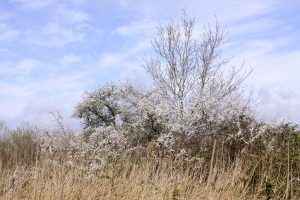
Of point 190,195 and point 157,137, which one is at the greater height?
point 157,137

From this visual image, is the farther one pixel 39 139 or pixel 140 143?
pixel 39 139

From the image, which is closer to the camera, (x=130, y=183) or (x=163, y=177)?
(x=130, y=183)

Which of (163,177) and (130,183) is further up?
(163,177)

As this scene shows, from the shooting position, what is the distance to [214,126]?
9164mm

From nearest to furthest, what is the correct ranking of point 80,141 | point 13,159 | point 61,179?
point 61,179 < point 80,141 < point 13,159

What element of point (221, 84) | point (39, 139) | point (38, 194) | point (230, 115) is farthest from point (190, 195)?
point (221, 84)

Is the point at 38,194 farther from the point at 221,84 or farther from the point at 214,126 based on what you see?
the point at 221,84

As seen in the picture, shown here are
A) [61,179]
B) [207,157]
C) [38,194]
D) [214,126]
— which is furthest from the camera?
[214,126]

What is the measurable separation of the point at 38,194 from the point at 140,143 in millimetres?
3194

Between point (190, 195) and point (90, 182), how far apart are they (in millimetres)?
1701

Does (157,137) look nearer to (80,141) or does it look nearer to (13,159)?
(80,141)

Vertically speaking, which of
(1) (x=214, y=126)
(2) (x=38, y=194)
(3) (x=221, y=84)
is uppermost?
(3) (x=221, y=84)

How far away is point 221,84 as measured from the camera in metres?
19.0

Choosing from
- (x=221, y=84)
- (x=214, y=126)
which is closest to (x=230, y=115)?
(x=214, y=126)
